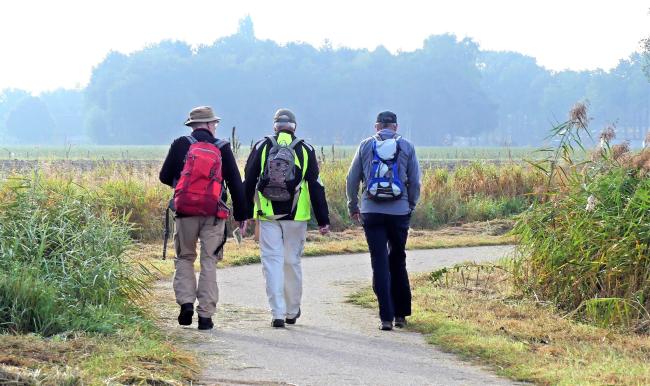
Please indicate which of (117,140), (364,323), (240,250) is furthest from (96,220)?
(117,140)

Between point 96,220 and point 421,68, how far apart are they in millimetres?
150659

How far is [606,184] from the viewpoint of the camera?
11.3m

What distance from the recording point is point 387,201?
10.1m

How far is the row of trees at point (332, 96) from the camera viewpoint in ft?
486

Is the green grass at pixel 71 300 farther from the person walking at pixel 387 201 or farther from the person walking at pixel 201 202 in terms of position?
the person walking at pixel 387 201

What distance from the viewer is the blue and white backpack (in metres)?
9.96

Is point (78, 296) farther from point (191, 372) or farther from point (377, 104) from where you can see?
point (377, 104)

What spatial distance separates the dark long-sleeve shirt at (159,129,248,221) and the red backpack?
0.12 metres

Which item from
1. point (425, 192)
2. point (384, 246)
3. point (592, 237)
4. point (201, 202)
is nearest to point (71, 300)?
point (201, 202)

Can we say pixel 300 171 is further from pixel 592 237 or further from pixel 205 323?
pixel 592 237

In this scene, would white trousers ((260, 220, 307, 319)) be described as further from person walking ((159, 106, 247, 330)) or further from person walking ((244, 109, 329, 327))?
person walking ((159, 106, 247, 330))

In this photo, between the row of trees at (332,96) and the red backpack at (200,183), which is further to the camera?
the row of trees at (332,96)

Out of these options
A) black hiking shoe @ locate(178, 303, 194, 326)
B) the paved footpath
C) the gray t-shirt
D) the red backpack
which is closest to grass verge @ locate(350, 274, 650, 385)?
the paved footpath

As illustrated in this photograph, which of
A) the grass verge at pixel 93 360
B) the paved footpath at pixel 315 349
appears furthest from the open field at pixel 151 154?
the grass verge at pixel 93 360
